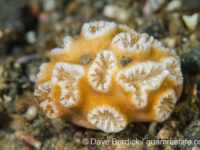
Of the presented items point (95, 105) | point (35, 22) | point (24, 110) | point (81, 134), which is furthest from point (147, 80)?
point (35, 22)

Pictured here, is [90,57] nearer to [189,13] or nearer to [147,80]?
[147,80]

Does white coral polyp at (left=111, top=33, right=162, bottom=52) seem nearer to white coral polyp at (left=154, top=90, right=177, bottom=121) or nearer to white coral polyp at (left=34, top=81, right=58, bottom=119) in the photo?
white coral polyp at (left=154, top=90, right=177, bottom=121)

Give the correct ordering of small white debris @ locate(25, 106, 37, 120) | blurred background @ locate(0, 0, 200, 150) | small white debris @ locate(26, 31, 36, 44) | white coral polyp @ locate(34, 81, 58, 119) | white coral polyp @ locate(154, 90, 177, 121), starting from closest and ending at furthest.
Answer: white coral polyp @ locate(154, 90, 177, 121), white coral polyp @ locate(34, 81, 58, 119), blurred background @ locate(0, 0, 200, 150), small white debris @ locate(25, 106, 37, 120), small white debris @ locate(26, 31, 36, 44)

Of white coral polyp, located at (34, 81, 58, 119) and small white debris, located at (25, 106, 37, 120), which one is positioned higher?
white coral polyp, located at (34, 81, 58, 119)

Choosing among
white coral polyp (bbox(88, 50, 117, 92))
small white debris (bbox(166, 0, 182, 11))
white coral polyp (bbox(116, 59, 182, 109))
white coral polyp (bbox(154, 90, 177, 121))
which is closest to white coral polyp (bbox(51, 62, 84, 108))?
white coral polyp (bbox(88, 50, 117, 92))

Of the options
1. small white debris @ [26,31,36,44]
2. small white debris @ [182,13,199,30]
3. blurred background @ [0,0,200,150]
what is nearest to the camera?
blurred background @ [0,0,200,150]

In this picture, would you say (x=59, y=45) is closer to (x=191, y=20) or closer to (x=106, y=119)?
(x=106, y=119)
